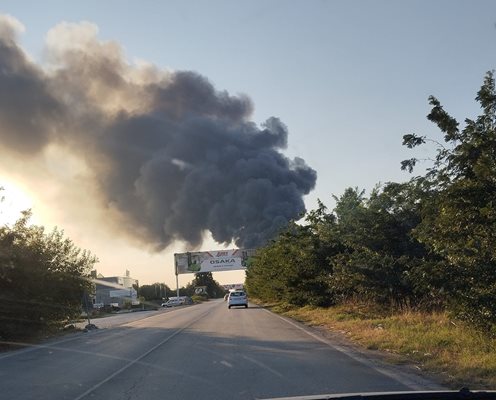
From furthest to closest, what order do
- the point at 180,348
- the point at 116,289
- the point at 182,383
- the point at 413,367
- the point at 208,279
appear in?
the point at 208,279 < the point at 116,289 < the point at 180,348 < the point at 413,367 < the point at 182,383

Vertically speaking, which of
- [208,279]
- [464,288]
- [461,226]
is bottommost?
[464,288]

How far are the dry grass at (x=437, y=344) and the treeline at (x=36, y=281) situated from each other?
11494 millimetres

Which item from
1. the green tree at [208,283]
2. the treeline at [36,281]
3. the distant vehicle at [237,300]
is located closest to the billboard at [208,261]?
the distant vehicle at [237,300]

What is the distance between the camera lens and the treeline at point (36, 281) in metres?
21.5

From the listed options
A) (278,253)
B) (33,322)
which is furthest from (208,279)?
(33,322)

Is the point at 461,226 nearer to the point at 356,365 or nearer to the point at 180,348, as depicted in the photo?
the point at 356,365

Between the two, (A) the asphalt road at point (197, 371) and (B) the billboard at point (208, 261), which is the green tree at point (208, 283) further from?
(A) the asphalt road at point (197, 371)

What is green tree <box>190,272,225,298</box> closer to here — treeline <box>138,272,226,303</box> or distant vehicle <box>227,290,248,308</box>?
treeline <box>138,272,226,303</box>

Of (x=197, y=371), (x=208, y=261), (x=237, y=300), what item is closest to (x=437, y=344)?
(x=197, y=371)

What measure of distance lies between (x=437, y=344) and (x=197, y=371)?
16.8ft

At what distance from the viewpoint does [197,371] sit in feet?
37.3

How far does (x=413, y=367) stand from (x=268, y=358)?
128 inches

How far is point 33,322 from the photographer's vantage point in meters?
22.9

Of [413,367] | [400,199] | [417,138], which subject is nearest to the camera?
[413,367]
